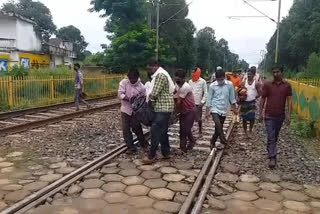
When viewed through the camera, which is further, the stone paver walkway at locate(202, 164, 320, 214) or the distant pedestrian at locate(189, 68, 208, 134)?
the distant pedestrian at locate(189, 68, 208, 134)

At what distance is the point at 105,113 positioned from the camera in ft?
43.5

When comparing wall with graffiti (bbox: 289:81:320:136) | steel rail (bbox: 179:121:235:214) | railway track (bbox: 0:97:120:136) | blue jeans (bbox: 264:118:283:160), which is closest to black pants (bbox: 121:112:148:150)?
steel rail (bbox: 179:121:235:214)

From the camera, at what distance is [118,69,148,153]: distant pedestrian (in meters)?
6.71

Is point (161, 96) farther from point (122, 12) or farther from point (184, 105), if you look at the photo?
point (122, 12)

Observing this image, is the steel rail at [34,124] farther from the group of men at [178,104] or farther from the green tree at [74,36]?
the green tree at [74,36]

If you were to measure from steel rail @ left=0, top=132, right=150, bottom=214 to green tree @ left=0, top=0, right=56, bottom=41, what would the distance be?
62764mm

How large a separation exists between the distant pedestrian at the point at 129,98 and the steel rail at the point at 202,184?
1589 millimetres

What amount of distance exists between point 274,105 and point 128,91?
108 inches

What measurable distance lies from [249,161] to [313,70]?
22.5 metres

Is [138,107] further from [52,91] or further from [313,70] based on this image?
[313,70]

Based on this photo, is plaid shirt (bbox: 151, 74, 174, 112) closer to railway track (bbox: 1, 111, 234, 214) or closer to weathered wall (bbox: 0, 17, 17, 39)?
railway track (bbox: 1, 111, 234, 214)

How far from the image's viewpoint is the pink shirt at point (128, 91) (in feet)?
22.0

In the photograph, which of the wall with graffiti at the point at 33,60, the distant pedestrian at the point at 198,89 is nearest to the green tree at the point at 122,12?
the wall with graffiti at the point at 33,60

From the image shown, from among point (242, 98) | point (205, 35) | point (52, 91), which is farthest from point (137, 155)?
point (205, 35)
